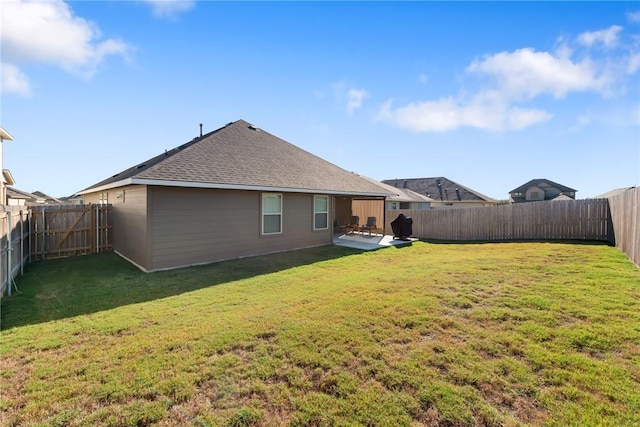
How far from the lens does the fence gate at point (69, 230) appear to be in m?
9.59

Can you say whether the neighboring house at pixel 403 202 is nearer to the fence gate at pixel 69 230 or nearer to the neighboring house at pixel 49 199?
the fence gate at pixel 69 230

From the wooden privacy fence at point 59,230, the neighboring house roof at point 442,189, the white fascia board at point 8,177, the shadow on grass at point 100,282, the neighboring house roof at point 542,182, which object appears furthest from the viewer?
the neighboring house roof at point 542,182

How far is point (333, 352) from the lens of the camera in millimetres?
3381

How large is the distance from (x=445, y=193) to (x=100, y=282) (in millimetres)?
31727

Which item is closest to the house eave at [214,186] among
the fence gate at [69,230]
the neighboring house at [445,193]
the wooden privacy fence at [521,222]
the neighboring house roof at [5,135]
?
the fence gate at [69,230]

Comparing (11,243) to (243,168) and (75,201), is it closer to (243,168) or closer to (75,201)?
(243,168)

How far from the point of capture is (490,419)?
2359 mm

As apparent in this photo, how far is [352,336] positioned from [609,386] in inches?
98.6

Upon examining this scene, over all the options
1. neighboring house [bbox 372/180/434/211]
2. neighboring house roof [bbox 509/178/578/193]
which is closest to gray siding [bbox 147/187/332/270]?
neighboring house [bbox 372/180/434/211]

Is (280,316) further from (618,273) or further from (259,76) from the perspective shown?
(259,76)

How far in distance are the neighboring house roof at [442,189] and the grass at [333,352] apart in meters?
26.0

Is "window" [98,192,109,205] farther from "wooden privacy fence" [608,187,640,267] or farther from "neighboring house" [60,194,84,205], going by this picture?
"wooden privacy fence" [608,187,640,267]

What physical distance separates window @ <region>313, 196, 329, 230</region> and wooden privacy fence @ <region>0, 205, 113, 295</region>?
7.86m

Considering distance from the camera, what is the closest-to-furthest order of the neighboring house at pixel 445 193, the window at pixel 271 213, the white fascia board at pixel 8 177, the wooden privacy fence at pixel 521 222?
1. the window at pixel 271 213
2. the wooden privacy fence at pixel 521 222
3. the white fascia board at pixel 8 177
4. the neighboring house at pixel 445 193
